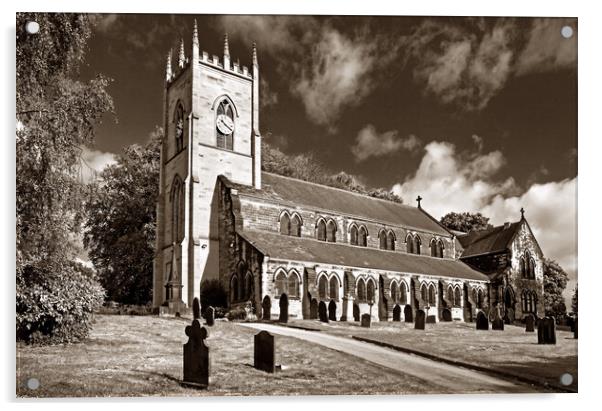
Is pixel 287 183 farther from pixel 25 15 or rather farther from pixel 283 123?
pixel 25 15

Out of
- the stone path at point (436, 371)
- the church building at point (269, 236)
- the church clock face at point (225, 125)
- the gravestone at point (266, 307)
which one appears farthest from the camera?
the church clock face at point (225, 125)

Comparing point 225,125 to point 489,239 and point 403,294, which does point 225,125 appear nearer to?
point 489,239

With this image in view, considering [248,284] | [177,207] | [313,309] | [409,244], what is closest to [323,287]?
[313,309]

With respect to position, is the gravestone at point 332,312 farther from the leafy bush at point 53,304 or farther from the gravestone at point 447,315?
the leafy bush at point 53,304

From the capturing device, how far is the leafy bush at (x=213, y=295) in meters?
15.7

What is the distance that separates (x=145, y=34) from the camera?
38.3 feet

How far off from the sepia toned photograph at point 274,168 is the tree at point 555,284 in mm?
112

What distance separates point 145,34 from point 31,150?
9.69 feet

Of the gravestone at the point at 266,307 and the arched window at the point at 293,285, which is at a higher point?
the arched window at the point at 293,285

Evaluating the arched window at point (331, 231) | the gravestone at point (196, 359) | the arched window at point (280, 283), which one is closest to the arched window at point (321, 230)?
the arched window at point (331, 231)

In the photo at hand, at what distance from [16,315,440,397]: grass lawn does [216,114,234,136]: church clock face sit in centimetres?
733

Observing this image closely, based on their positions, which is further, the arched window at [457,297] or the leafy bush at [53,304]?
the arched window at [457,297]

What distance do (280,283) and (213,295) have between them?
2.38 meters

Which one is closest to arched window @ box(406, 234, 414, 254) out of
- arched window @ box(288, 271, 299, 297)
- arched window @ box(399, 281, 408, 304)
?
arched window @ box(399, 281, 408, 304)
